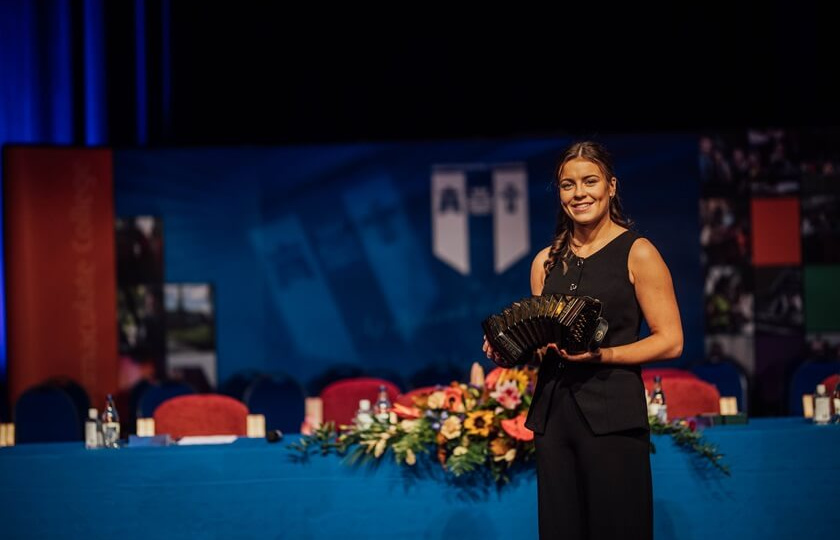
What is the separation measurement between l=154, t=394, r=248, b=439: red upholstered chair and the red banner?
3.76 m

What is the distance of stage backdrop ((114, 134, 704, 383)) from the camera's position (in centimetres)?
843

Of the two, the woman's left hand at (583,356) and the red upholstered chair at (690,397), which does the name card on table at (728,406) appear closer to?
the red upholstered chair at (690,397)

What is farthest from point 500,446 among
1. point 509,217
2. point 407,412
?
point 509,217

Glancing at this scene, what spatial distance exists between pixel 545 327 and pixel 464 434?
1025 millimetres

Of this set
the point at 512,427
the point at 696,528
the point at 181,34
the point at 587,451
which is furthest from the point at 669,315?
the point at 181,34

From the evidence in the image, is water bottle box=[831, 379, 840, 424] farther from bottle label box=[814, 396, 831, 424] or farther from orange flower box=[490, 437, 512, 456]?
orange flower box=[490, 437, 512, 456]

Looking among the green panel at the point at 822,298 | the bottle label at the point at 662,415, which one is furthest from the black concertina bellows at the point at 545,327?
the green panel at the point at 822,298

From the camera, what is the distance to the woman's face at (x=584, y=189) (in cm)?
274

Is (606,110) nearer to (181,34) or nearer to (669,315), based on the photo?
(181,34)

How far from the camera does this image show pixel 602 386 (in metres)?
2.71

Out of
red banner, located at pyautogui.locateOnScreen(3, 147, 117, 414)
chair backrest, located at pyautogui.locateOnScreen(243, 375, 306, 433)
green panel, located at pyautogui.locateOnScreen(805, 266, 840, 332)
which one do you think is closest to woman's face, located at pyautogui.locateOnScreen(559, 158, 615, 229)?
chair backrest, located at pyautogui.locateOnScreen(243, 375, 306, 433)

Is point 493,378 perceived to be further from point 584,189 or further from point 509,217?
point 509,217

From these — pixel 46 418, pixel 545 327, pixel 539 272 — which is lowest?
pixel 46 418

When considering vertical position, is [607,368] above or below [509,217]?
below
